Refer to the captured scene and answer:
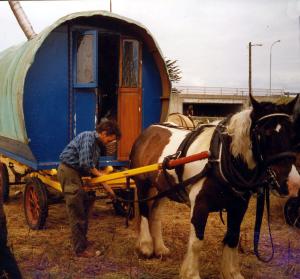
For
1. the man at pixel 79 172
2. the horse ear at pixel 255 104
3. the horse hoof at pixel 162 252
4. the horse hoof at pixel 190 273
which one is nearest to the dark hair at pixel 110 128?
the man at pixel 79 172

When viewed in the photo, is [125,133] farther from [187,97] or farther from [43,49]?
[187,97]

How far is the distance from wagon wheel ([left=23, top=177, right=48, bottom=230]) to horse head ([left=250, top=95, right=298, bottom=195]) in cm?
355

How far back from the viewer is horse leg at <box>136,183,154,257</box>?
211 inches

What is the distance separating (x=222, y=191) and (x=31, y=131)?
317 cm

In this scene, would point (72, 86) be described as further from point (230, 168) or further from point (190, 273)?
point (190, 273)

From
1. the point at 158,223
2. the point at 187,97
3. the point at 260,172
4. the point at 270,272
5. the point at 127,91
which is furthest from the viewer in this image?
the point at 187,97

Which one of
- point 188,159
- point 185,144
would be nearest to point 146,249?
point 185,144

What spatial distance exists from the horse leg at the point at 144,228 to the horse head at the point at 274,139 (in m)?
2.11

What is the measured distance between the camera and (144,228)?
5492 millimetres

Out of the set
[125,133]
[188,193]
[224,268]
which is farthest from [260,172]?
[125,133]

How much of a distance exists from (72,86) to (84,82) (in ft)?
0.62

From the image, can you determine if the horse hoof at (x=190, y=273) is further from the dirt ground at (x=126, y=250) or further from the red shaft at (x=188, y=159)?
the red shaft at (x=188, y=159)

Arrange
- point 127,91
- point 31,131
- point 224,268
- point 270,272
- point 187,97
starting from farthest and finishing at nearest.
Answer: point 187,97, point 127,91, point 31,131, point 270,272, point 224,268

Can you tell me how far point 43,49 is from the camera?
20.6 ft
